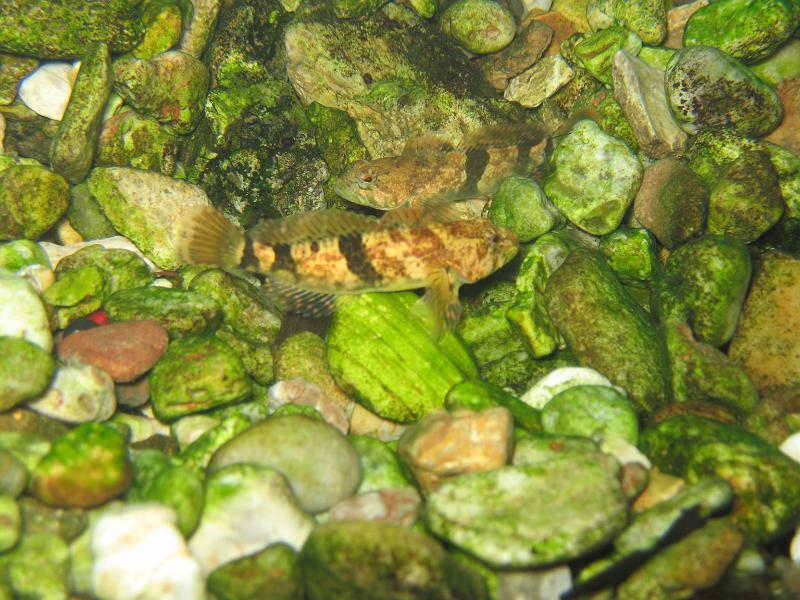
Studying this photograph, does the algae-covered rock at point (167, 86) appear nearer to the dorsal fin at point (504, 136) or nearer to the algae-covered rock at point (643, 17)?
the dorsal fin at point (504, 136)

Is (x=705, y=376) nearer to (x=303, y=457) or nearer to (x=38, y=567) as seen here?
(x=303, y=457)

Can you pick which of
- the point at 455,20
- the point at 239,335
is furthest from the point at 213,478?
the point at 455,20

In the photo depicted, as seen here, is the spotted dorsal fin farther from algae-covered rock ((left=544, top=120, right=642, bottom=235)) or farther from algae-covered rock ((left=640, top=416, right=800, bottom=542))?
algae-covered rock ((left=640, top=416, right=800, bottom=542))

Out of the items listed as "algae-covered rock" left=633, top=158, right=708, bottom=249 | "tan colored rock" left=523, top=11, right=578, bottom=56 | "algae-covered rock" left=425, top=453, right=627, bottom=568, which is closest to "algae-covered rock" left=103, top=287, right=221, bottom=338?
"algae-covered rock" left=425, top=453, right=627, bottom=568

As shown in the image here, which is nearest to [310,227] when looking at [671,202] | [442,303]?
[442,303]

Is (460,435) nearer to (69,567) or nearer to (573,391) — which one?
(573,391)

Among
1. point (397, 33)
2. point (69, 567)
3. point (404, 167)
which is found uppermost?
point (397, 33)
